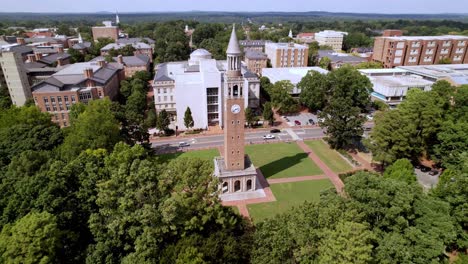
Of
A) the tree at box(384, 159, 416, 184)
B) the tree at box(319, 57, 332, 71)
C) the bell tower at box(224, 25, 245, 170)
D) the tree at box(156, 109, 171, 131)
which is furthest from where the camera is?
the tree at box(319, 57, 332, 71)

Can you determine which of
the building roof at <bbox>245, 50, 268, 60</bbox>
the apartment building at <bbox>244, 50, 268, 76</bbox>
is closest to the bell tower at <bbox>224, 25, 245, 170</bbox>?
the building roof at <bbox>245, 50, 268, 60</bbox>

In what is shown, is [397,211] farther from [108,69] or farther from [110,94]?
[108,69]

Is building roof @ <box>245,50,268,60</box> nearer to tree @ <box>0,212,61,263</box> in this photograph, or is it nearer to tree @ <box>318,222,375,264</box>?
tree @ <box>318,222,375,264</box>

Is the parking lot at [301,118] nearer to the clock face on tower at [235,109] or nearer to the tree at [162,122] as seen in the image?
the tree at [162,122]

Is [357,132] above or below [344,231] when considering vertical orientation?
below

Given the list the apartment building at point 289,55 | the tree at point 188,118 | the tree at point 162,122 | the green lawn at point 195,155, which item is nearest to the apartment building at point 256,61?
the apartment building at point 289,55

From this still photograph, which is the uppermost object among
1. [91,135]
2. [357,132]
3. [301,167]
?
[91,135]

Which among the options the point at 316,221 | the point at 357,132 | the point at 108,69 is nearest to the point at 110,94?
the point at 108,69

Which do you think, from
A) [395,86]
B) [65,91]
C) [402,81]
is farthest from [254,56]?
[65,91]
